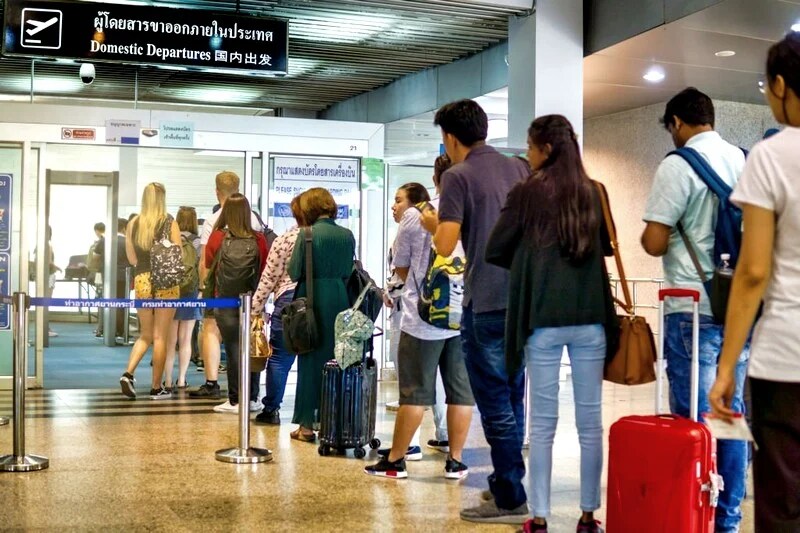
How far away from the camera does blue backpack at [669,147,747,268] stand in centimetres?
368

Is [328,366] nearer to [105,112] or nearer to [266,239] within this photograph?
[266,239]

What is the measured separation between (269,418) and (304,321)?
1332 mm

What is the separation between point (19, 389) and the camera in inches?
204

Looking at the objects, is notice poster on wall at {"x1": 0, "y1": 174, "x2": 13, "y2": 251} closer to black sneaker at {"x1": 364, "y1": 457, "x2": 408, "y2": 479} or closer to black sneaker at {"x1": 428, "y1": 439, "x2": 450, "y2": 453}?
black sneaker at {"x1": 428, "y1": 439, "x2": 450, "y2": 453}

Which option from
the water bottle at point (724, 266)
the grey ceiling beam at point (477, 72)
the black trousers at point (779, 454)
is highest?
the grey ceiling beam at point (477, 72)

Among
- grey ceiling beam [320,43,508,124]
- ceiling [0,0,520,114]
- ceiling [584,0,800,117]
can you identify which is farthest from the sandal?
grey ceiling beam [320,43,508,124]

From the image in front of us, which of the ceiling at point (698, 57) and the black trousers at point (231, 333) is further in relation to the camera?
the ceiling at point (698, 57)

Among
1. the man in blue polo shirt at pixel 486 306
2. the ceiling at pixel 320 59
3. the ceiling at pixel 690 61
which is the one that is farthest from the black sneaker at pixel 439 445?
the ceiling at pixel 320 59

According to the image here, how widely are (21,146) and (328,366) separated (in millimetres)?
4692

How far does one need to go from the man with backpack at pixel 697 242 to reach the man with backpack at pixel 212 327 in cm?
440

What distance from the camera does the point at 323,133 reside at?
31.8 feet

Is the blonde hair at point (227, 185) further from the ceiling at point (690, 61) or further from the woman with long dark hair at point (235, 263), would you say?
the ceiling at point (690, 61)

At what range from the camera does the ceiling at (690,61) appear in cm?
773

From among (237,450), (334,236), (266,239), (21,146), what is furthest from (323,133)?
(237,450)
